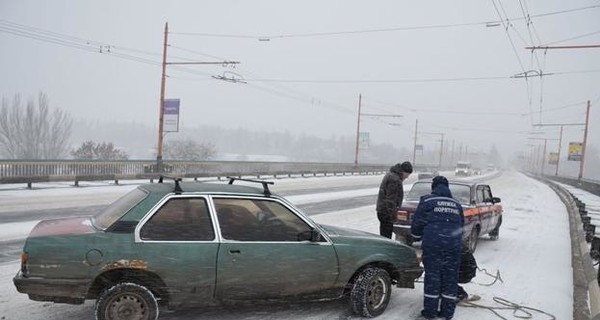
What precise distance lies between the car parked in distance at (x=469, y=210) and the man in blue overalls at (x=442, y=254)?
3.48 metres

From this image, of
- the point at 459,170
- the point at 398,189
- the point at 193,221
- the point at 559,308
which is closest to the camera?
the point at 193,221

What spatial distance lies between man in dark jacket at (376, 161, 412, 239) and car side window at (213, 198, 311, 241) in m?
2.99

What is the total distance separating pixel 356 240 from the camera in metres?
5.84

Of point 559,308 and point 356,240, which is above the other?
point 356,240

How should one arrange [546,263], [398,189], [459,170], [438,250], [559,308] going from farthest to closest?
[459,170] → [546,263] → [398,189] → [559,308] → [438,250]

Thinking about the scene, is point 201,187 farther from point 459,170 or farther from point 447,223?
point 459,170

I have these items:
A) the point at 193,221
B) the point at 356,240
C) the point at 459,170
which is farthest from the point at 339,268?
the point at 459,170

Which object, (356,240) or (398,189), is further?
(398,189)

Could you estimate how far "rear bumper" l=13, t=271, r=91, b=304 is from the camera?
14.4 ft

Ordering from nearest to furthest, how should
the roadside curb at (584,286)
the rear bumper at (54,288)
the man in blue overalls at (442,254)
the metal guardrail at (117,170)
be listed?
the rear bumper at (54,288) < the man in blue overalls at (442,254) < the roadside curb at (584,286) < the metal guardrail at (117,170)

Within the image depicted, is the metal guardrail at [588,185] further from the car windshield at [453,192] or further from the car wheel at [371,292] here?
the car wheel at [371,292]

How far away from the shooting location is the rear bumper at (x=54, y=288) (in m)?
4.39

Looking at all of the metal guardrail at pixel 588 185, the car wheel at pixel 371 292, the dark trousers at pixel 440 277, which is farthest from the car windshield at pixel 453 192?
the metal guardrail at pixel 588 185

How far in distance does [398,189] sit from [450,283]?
8.51ft
